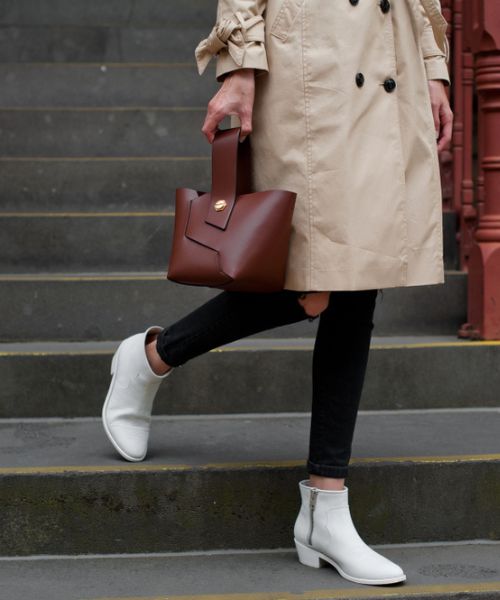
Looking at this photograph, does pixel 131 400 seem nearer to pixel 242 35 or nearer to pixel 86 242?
pixel 242 35

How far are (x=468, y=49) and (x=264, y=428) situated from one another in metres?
1.78

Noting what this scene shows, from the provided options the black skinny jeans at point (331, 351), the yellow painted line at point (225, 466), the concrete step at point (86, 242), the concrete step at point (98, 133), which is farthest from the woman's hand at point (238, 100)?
the concrete step at point (98, 133)

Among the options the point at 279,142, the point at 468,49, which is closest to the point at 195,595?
the point at 279,142

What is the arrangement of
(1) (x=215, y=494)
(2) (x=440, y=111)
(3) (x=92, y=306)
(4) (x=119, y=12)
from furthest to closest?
(4) (x=119, y=12)
(3) (x=92, y=306)
(1) (x=215, y=494)
(2) (x=440, y=111)

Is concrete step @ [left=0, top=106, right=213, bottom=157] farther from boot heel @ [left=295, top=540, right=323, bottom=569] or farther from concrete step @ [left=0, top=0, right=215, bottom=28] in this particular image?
boot heel @ [left=295, top=540, right=323, bottom=569]

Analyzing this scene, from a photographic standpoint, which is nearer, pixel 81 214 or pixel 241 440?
pixel 241 440

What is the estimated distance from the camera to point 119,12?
632cm

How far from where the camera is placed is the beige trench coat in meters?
2.38

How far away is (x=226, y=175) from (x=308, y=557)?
0.91m

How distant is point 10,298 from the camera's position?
12.4 ft

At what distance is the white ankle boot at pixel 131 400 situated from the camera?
285 centimetres

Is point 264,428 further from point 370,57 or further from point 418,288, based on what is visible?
point 370,57

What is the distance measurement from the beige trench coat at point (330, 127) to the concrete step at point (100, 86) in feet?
9.26

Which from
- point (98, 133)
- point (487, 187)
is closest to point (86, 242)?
point (98, 133)
